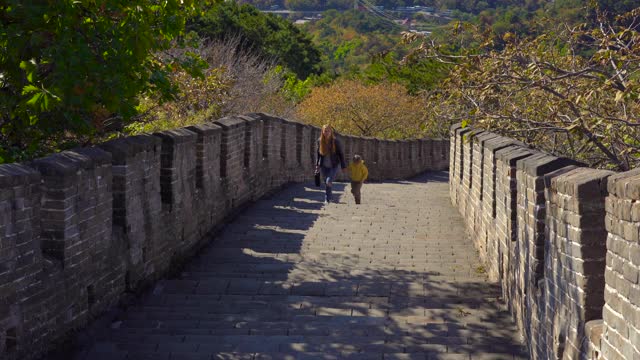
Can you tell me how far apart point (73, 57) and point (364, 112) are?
32198 millimetres

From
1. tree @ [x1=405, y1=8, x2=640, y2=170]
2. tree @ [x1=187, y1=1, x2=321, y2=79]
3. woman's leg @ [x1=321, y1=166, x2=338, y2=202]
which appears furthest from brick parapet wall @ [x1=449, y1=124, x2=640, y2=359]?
tree @ [x1=187, y1=1, x2=321, y2=79]

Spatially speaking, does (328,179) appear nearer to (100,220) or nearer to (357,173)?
(357,173)

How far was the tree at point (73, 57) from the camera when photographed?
9.00 metres

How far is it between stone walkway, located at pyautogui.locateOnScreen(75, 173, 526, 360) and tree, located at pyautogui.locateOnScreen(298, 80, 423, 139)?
2640 centimetres

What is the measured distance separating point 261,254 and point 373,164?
2140cm

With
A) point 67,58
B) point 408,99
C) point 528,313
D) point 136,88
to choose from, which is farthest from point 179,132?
point 408,99

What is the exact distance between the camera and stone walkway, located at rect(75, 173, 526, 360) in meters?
7.29

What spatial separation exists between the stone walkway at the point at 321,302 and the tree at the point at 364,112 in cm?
2640

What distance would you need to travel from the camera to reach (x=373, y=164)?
107ft

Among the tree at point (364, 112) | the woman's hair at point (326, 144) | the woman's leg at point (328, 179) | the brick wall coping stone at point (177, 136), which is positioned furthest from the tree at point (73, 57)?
the tree at point (364, 112)

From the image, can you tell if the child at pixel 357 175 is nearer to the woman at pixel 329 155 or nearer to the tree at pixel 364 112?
the woman at pixel 329 155

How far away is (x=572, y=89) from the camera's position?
11992 mm

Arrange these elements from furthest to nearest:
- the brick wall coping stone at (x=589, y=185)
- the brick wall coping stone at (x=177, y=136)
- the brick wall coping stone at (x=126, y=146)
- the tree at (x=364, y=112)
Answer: the tree at (x=364, y=112) < the brick wall coping stone at (x=177, y=136) < the brick wall coping stone at (x=126, y=146) < the brick wall coping stone at (x=589, y=185)

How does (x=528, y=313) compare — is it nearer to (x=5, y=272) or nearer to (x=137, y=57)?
(x=5, y=272)
